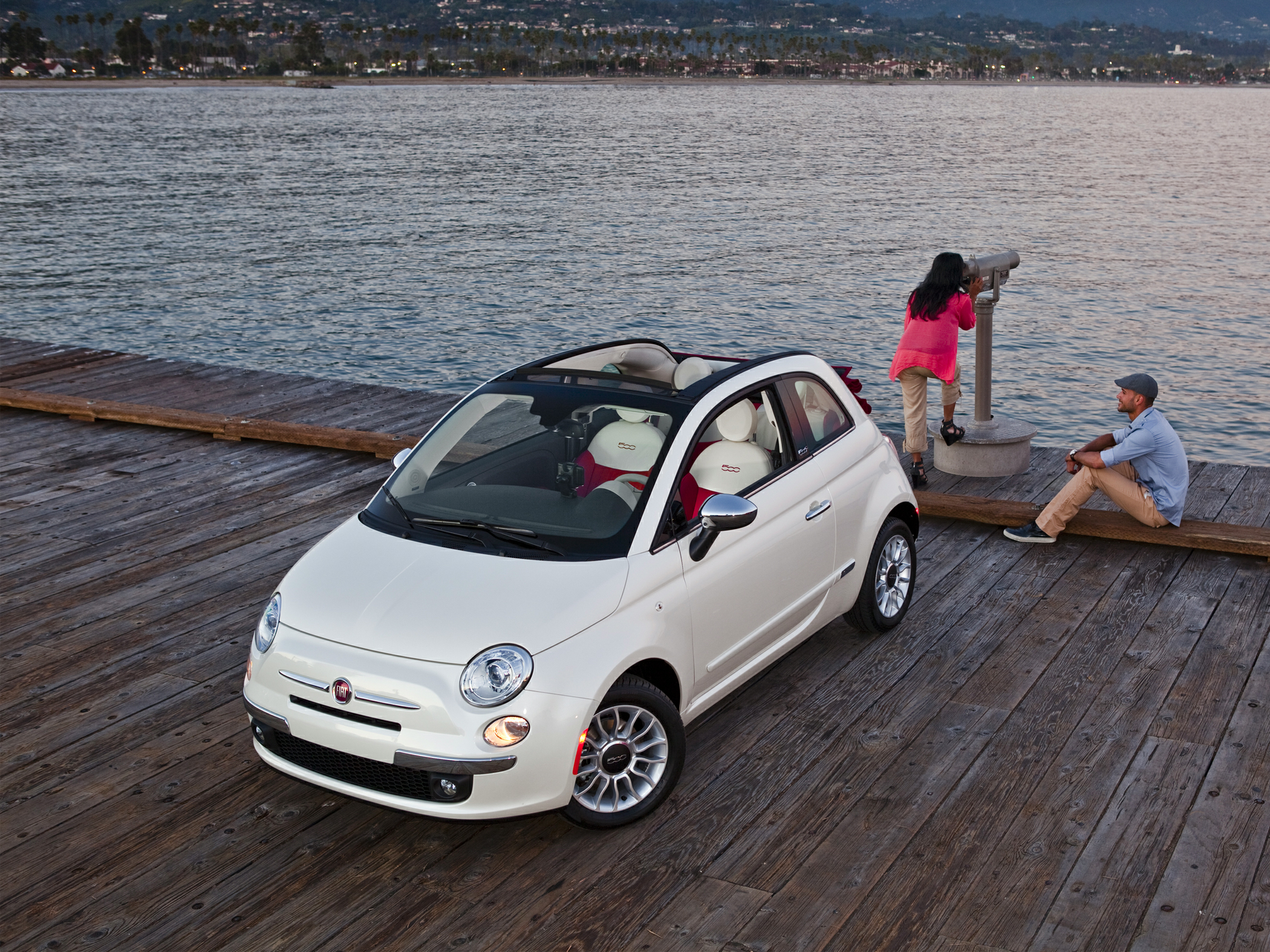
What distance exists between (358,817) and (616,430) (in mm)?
1985

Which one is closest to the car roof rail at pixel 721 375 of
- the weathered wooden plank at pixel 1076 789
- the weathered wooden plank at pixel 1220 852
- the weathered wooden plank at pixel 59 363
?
the weathered wooden plank at pixel 1076 789

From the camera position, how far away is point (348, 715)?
4379mm

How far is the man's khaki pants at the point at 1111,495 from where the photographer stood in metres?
7.62

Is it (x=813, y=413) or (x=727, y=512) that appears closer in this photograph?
(x=727, y=512)

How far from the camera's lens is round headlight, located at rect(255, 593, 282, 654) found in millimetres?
4723

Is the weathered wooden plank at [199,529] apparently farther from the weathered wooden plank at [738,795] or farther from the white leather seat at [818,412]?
the weathered wooden plank at [738,795]

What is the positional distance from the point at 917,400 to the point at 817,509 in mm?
3622

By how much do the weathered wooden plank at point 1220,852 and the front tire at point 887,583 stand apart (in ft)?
5.80

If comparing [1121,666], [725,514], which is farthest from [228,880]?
[1121,666]

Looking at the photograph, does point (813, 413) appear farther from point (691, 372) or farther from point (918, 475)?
point (918, 475)

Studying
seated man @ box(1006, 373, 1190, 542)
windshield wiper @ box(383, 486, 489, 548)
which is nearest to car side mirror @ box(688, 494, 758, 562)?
windshield wiper @ box(383, 486, 489, 548)

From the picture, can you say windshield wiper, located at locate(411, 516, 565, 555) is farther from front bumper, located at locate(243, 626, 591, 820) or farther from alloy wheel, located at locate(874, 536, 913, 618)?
alloy wheel, located at locate(874, 536, 913, 618)

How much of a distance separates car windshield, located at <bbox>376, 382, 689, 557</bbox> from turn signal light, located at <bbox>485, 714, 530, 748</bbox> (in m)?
0.79

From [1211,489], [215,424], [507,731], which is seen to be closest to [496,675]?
[507,731]
